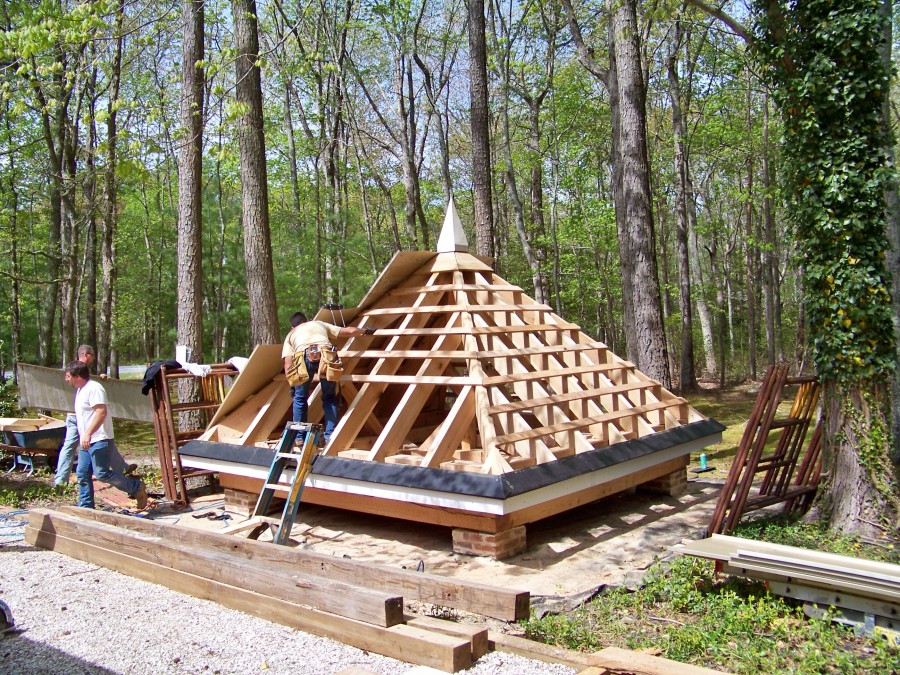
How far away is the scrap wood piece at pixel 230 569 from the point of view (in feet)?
13.2

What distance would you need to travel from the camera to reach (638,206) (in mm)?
10359

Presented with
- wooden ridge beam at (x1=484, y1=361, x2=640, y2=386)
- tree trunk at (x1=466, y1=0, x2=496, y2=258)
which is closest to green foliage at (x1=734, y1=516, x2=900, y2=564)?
wooden ridge beam at (x1=484, y1=361, x2=640, y2=386)

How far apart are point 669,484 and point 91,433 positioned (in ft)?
20.5

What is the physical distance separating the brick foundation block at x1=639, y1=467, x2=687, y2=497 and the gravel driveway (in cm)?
459

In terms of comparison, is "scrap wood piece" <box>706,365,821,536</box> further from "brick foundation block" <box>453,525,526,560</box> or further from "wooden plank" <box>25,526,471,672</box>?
"wooden plank" <box>25,526,471,672</box>

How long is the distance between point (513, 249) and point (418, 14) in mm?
→ 10041

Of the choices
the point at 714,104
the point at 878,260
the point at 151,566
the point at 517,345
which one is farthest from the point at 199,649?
the point at 714,104

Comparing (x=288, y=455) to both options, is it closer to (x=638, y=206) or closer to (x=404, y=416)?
(x=404, y=416)

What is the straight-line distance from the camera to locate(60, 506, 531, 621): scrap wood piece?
421 centimetres

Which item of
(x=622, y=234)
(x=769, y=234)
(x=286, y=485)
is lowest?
(x=286, y=485)

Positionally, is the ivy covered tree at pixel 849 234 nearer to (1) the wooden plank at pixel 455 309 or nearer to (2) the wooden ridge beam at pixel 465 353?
(2) the wooden ridge beam at pixel 465 353

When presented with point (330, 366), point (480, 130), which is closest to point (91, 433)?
point (330, 366)

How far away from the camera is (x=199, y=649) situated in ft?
13.3

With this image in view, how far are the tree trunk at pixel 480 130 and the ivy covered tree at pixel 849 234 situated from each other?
713 centimetres
